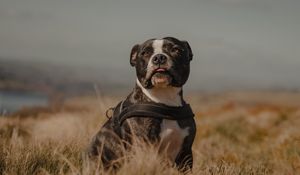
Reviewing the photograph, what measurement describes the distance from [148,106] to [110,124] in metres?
0.60

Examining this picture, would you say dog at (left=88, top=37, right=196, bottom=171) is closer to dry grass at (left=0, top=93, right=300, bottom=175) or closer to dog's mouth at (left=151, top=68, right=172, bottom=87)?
dog's mouth at (left=151, top=68, right=172, bottom=87)

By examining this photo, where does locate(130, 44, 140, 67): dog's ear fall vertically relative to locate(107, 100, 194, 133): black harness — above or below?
above

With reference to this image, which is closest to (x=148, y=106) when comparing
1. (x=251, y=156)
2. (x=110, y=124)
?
(x=110, y=124)

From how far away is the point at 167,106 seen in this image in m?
6.31

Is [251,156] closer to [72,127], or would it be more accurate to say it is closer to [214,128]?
[72,127]

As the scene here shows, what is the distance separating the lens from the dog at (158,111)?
6.21m

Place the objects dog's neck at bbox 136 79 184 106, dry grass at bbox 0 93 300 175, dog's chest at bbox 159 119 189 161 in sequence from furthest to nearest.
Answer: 1. dog's neck at bbox 136 79 184 106
2. dog's chest at bbox 159 119 189 161
3. dry grass at bbox 0 93 300 175

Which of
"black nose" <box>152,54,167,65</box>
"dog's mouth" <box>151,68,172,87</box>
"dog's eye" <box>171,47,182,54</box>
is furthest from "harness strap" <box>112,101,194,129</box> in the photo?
"dog's eye" <box>171,47,182,54</box>

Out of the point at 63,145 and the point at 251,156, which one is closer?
the point at 63,145

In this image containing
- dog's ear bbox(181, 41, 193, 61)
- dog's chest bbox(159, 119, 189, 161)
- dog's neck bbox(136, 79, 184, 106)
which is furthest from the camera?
dog's ear bbox(181, 41, 193, 61)

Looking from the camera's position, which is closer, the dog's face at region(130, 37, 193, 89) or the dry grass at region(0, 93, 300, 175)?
the dry grass at region(0, 93, 300, 175)

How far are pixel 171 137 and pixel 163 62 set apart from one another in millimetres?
735

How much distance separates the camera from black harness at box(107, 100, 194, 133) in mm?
6227

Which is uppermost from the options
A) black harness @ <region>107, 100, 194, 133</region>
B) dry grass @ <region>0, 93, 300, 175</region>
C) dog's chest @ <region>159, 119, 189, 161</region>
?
black harness @ <region>107, 100, 194, 133</region>
